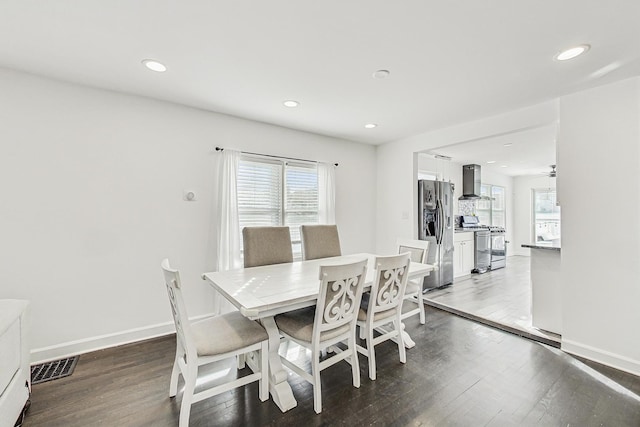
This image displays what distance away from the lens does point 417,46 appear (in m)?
1.85

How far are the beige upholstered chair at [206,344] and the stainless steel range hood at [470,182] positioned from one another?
225 inches

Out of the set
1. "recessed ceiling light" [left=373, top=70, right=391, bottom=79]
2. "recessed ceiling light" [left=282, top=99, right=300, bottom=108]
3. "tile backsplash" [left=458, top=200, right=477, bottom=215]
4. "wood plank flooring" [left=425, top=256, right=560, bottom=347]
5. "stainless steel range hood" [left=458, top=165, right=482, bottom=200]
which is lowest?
"wood plank flooring" [left=425, top=256, right=560, bottom=347]

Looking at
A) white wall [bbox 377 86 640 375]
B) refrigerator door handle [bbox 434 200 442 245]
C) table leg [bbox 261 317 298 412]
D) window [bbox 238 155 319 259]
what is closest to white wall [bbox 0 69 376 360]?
window [bbox 238 155 319 259]

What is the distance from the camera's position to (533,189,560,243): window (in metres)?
7.46

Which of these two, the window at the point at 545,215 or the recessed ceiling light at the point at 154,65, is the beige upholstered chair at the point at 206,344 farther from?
the window at the point at 545,215

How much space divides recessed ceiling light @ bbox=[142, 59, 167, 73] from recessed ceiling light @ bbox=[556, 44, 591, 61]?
2948 mm

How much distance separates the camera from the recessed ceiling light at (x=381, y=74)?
2.20m

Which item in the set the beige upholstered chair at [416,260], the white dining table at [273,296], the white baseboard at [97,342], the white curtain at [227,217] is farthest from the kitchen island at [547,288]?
the white baseboard at [97,342]

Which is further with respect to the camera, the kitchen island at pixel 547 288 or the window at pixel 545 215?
the window at pixel 545 215

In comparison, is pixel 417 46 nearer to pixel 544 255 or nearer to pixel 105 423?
pixel 544 255

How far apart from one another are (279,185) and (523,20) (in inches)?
109

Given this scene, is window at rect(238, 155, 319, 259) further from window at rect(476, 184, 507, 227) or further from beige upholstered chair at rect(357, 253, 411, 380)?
window at rect(476, 184, 507, 227)

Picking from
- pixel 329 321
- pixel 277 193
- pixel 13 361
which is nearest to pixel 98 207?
pixel 13 361

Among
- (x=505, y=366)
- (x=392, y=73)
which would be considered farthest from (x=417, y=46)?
(x=505, y=366)
